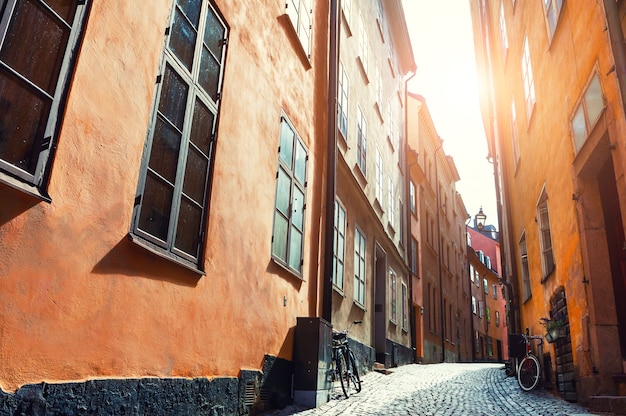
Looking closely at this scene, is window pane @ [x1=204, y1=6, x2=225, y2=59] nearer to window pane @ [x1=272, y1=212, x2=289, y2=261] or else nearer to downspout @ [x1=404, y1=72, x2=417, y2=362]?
window pane @ [x1=272, y1=212, x2=289, y2=261]

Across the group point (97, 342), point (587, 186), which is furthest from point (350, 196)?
point (97, 342)

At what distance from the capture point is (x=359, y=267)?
11289 millimetres

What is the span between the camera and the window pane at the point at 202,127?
4.91 meters

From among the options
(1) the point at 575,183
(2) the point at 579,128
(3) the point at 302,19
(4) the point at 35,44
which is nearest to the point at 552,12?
(2) the point at 579,128

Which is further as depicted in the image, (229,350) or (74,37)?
(229,350)

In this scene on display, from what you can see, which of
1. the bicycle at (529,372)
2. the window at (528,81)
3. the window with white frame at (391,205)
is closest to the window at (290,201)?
the bicycle at (529,372)

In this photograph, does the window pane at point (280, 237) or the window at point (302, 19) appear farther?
the window at point (302, 19)

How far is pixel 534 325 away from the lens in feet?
34.8

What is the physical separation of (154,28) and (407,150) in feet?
50.5

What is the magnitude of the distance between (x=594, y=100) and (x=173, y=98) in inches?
188

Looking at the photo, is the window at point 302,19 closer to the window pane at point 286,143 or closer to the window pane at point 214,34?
the window pane at point 286,143

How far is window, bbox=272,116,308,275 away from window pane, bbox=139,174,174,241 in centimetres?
239

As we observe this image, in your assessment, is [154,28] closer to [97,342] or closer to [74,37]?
[74,37]

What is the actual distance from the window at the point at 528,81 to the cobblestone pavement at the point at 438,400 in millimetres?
5324
